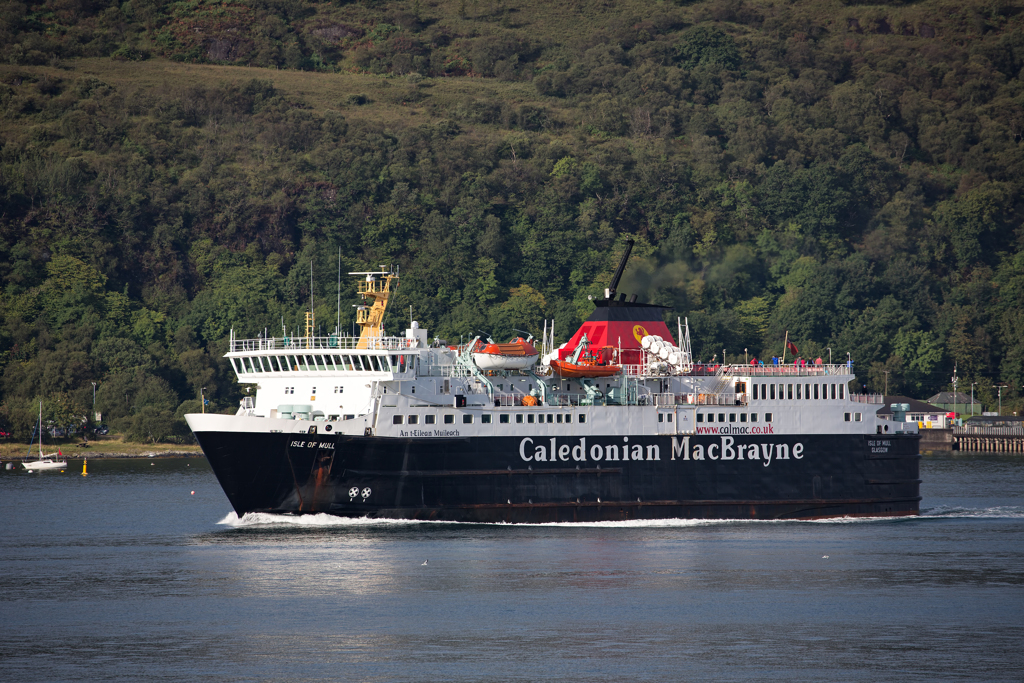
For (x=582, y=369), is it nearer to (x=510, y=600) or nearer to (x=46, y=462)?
(x=510, y=600)

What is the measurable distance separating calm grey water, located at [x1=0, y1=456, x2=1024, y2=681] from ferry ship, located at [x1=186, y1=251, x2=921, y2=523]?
1084 millimetres

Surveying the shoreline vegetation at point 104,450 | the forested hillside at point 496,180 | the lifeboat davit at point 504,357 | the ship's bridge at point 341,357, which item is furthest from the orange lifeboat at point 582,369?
the shoreline vegetation at point 104,450

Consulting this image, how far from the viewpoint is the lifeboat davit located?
47.6 m

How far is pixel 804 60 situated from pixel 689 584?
14437 cm

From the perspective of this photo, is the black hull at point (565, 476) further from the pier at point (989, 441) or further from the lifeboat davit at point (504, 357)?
the pier at point (989, 441)

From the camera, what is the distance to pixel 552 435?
47.1 metres

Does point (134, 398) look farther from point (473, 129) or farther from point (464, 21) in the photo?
point (464, 21)

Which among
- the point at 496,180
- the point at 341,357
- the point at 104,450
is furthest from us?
the point at 496,180

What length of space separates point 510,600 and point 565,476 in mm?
10797

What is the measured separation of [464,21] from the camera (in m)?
186

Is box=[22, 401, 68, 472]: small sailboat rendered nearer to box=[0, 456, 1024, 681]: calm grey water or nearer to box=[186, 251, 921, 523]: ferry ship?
box=[0, 456, 1024, 681]: calm grey water

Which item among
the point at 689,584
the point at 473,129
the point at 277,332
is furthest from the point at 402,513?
the point at 473,129

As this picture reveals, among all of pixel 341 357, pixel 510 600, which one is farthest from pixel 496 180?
pixel 510 600

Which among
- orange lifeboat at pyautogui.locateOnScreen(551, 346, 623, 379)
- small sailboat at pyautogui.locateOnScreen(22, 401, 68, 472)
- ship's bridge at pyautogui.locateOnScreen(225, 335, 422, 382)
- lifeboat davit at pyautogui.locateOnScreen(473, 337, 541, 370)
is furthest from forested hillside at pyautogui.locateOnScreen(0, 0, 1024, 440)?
ship's bridge at pyautogui.locateOnScreen(225, 335, 422, 382)
